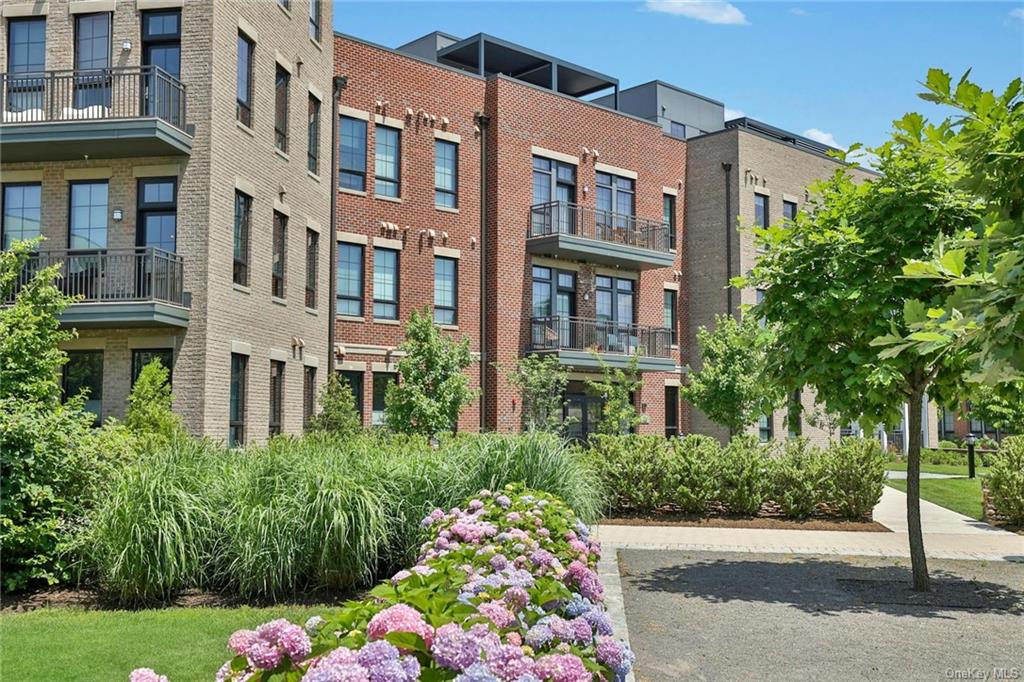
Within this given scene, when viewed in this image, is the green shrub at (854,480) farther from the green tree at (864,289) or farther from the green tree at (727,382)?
the green tree at (727,382)

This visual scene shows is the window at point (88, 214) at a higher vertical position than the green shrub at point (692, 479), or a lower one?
higher

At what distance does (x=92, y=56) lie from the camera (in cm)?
1784

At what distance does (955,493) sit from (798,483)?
24.1ft

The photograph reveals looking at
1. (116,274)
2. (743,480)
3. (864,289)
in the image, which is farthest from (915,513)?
(116,274)

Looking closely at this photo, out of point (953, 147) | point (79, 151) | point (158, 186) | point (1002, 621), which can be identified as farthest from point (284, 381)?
point (953, 147)

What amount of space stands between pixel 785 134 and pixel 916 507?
35.8 metres

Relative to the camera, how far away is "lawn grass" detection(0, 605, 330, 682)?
657 centimetres

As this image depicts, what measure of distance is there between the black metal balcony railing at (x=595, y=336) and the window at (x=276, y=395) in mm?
8601

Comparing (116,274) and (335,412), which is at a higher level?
(116,274)

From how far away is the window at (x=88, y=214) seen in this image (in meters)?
17.5

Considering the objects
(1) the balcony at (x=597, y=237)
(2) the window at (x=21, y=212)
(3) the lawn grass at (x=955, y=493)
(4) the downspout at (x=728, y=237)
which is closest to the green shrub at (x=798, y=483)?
(3) the lawn grass at (x=955, y=493)

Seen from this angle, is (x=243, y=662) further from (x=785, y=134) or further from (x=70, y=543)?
(x=785, y=134)

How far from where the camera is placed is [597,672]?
11.6 feet

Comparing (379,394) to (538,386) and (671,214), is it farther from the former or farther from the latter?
(671,214)
